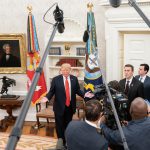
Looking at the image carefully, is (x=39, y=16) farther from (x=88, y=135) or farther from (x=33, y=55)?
(x=88, y=135)

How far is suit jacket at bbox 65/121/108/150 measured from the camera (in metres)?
2.45

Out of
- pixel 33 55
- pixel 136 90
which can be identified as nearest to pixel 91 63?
pixel 33 55

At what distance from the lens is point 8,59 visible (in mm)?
7434

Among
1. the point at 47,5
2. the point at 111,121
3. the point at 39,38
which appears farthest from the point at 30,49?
the point at 111,121

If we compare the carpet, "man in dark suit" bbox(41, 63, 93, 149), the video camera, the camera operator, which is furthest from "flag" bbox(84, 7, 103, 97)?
the camera operator

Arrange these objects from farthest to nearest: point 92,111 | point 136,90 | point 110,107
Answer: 1. point 136,90
2. point 110,107
3. point 92,111

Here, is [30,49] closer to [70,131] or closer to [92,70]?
[92,70]

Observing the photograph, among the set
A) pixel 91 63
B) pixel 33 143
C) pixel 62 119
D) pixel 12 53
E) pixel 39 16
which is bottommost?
pixel 33 143

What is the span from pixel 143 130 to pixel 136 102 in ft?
0.90

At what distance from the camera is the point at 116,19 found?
6254 millimetres

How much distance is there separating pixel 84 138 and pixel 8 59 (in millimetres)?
5362

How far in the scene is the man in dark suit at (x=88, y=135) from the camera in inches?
96.6

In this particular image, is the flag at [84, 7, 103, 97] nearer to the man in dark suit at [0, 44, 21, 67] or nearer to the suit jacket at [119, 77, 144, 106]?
the suit jacket at [119, 77, 144, 106]

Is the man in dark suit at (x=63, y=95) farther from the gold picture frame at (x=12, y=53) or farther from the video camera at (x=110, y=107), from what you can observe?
the gold picture frame at (x=12, y=53)
